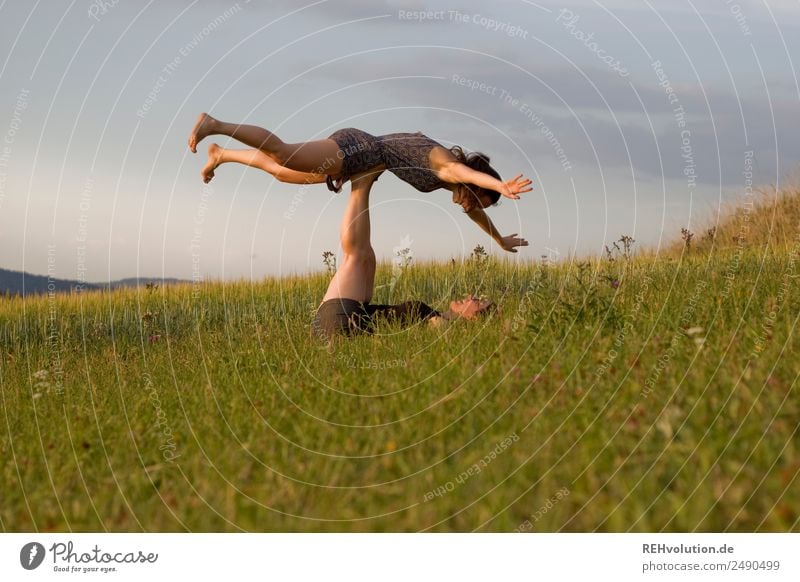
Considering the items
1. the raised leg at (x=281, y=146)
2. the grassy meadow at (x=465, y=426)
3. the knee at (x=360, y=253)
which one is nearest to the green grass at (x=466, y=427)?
the grassy meadow at (x=465, y=426)

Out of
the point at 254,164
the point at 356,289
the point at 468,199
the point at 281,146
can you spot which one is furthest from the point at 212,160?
the point at 468,199

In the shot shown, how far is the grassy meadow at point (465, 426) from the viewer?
14.9 feet

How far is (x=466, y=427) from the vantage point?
5.64m

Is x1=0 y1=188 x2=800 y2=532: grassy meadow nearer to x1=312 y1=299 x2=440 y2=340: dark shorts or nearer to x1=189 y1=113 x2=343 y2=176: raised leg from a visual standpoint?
x1=312 y1=299 x2=440 y2=340: dark shorts

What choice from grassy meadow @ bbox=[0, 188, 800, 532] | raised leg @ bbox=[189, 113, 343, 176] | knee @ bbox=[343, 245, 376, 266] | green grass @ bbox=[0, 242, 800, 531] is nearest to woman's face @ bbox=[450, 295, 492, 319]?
grassy meadow @ bbox=[0, 188, 800, 532]

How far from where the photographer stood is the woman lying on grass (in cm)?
948

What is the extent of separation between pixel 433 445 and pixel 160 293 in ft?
39.0

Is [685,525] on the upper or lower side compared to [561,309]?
lower

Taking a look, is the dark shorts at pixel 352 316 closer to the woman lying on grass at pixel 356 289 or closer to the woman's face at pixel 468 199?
the woman lying on grass at pixel 356 289

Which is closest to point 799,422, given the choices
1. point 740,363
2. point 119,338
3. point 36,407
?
point 740,363

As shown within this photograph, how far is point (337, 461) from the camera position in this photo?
5508mm

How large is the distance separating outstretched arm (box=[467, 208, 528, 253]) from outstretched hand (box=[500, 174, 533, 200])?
1.70 metres
